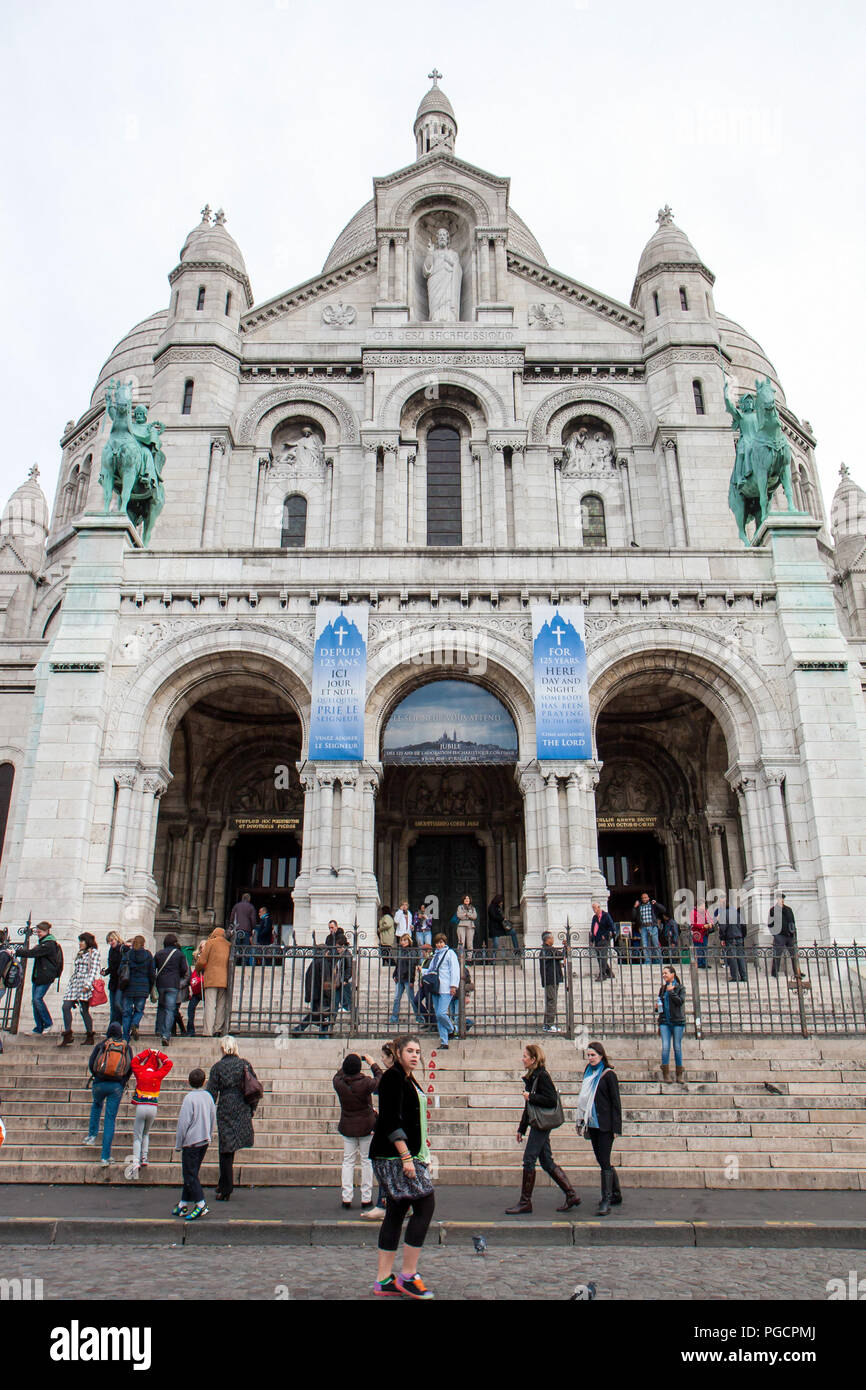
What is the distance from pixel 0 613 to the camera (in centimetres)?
3844

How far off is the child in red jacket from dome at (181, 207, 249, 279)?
27.8 m

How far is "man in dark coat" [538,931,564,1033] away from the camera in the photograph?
47.9ft

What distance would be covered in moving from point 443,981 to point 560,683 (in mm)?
8502

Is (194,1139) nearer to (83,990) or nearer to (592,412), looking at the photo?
(83,990)

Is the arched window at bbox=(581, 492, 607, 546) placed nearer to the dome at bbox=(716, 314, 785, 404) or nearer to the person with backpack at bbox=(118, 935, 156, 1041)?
the dome at bbox=(716, 314, 785, 404)

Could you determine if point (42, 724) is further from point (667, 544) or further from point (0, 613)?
point (0, 613)

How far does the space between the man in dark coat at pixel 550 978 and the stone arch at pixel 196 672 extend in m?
7.74

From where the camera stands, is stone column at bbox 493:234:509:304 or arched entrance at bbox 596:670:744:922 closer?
arched entrance at bbox 596:670:744:922

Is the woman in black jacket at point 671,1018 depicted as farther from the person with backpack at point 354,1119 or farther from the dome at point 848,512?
the dome at point 848,512

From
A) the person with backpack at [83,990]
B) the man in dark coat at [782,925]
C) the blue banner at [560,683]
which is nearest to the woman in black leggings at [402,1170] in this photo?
the person with backpack at [83,990]

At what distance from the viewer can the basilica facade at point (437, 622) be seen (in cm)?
2061

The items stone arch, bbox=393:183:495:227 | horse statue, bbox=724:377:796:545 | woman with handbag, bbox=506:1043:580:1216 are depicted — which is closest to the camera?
woman with handbag, bbox=506:1043:580:1216

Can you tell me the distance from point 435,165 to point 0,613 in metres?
22.2

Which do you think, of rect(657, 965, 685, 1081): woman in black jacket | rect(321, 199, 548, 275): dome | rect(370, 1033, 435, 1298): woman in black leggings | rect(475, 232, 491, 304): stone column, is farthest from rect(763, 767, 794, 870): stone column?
rect(321, 199, 548, 275): dome
